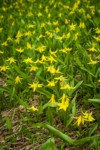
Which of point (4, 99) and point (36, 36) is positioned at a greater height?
point (36, 36)

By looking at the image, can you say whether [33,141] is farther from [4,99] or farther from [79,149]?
[4,99]

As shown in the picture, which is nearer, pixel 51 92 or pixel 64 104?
pixel 64 104

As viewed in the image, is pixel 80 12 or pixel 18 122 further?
pixel 80 12

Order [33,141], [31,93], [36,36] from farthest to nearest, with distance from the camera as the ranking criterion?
[36,36]
[31,93]
[33,141]

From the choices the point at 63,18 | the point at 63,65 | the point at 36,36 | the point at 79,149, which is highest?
the point at 63,18

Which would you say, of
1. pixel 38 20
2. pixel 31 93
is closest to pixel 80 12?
pixel 38 20

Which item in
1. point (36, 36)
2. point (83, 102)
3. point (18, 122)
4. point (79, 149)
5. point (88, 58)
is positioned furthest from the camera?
point (36, 36)

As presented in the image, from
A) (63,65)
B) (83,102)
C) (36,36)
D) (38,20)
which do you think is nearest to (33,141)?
(83,102)
